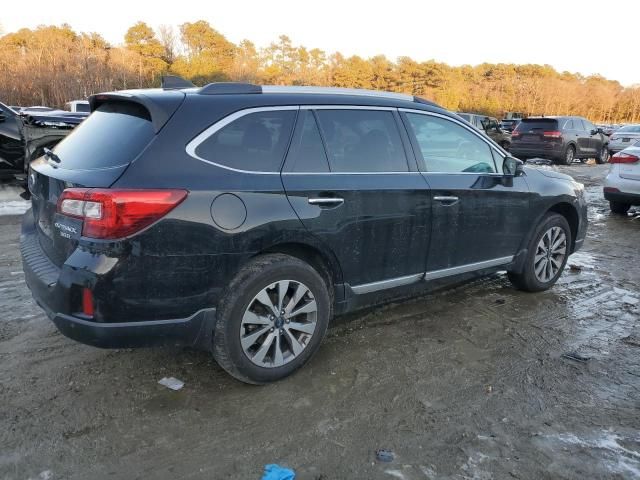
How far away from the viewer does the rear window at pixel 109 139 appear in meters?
2.81

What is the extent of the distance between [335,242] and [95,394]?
5.60ft

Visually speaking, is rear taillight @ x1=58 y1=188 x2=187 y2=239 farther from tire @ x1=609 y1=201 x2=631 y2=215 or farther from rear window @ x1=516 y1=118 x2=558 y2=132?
rear window @ x1=516 y1=118 x2=558 y2=132

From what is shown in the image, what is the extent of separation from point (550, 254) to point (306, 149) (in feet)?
9.88

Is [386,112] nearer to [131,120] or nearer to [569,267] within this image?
[131,120]

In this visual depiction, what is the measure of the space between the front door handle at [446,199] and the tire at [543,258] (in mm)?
1285

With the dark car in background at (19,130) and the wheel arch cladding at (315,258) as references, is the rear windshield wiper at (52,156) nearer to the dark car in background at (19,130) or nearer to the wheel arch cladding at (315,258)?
the wheel arch cladding at (315,258)

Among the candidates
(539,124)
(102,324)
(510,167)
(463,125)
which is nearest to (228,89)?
(102,324)

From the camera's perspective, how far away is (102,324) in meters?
2.67

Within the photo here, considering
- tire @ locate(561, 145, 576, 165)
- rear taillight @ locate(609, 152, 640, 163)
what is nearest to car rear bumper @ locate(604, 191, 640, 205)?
rear taillight @ locate(609, 152, 640, 163)

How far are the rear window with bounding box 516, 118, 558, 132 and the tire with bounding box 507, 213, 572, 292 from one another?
A: 14927mm

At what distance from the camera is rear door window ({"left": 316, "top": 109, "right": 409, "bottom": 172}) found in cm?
343

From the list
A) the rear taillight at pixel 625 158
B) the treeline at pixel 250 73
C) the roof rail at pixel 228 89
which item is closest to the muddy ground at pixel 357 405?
the roof rail at pixel 228 89

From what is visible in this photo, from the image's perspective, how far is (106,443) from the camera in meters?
2.62

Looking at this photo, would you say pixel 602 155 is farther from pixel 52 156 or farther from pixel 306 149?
pixel 52 156
